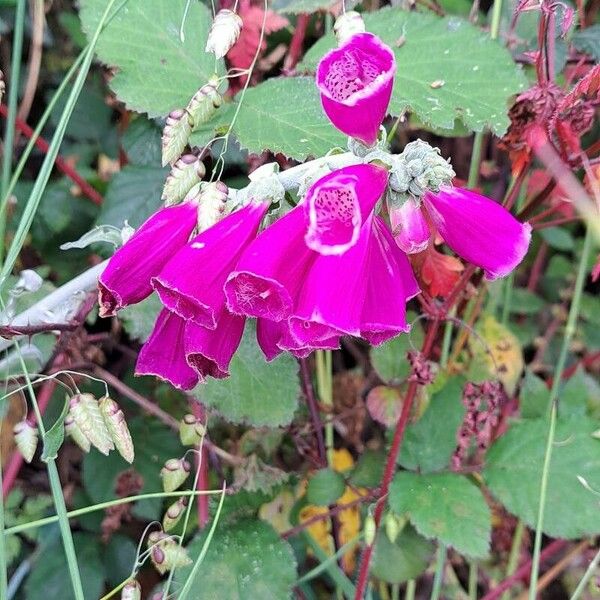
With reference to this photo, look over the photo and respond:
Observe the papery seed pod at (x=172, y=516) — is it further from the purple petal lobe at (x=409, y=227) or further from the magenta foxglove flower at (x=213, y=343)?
the purple petal lobe at (x=409, y=227)

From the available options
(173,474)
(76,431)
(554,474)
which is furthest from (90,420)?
(554,474)

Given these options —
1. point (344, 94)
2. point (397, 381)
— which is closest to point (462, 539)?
point (397, 381)

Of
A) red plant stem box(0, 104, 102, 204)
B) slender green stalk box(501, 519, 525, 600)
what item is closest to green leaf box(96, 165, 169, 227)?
red plant stem box(0, 104, 102, 204)

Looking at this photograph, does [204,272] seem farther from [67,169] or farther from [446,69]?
[67,169]

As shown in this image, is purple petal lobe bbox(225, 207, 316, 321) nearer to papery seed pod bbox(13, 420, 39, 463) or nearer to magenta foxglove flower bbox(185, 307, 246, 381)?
magenta foxglove flower bbox(185, 307, 246, 381)

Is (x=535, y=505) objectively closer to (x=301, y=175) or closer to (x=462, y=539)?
(x=462, y=539)

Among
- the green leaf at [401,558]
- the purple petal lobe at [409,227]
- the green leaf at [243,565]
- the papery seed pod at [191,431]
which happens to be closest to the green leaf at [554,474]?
the green leaf at [401,558]
